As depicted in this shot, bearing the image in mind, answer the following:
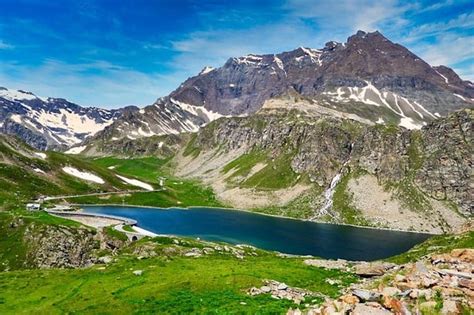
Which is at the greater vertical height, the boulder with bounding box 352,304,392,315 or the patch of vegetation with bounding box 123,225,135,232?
the boulder with bounding box 352,304,392,315

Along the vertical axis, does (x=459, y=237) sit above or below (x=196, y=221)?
above

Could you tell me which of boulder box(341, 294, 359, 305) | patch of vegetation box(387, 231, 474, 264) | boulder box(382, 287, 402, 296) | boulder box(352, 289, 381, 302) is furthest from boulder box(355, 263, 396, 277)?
boulder box(341, 294, 359, 305)

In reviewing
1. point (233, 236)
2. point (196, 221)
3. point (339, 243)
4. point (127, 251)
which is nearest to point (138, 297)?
point (127, 251)

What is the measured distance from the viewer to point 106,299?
43.2 meters

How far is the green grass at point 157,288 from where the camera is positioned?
39.1 metres

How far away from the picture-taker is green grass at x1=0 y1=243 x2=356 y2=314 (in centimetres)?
3912

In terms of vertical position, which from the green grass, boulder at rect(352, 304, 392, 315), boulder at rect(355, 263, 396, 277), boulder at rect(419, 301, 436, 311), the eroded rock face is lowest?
the eroded rock face

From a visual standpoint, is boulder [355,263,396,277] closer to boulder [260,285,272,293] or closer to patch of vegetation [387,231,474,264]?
patch of vegetation [387,231,474,264]

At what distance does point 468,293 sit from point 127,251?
80.0 meters

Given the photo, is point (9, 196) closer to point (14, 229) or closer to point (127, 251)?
point (14, 229)

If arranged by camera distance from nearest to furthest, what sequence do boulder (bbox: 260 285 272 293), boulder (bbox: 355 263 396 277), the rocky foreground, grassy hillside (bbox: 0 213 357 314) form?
the rocky foreground < grassy hillside (bbox: 0 213 357 314) < boulder (bbox: 260 285 272 293) < boulder (bbox: 355 263 396 277)

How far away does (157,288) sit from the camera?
45.4 m

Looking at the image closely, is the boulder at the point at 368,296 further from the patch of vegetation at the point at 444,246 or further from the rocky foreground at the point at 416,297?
the patch of vegetation at the point at 444,246

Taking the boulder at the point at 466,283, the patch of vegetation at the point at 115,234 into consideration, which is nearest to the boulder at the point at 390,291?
the boulder at the point at 466,283
